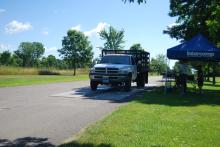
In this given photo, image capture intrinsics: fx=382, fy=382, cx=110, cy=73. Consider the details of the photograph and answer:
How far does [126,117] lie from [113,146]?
3.62m

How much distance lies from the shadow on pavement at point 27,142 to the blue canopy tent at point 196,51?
12.6m

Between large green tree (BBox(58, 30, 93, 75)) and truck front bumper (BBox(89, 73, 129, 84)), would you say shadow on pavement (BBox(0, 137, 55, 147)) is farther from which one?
large green tree (BBox(58, 30, 93, 75))

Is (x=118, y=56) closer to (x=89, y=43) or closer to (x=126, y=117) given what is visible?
(x=126, y=117)

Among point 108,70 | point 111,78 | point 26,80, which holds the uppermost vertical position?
point 108,70

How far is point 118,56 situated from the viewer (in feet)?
78.6

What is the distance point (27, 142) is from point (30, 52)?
170 meters

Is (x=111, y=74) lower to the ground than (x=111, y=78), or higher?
higher

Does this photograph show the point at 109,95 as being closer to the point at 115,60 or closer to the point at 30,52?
the point at 115,60

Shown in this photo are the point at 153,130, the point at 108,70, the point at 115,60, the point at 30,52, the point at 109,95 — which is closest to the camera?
the point at 153,130

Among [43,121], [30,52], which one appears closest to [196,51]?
[43,121]

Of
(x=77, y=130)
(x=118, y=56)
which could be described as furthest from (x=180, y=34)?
Result: (x=77, y=130)

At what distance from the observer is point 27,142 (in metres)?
7.60

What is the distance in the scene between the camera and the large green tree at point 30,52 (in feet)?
534

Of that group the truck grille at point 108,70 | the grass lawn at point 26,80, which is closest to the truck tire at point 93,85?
the truck grille at point 108,70
